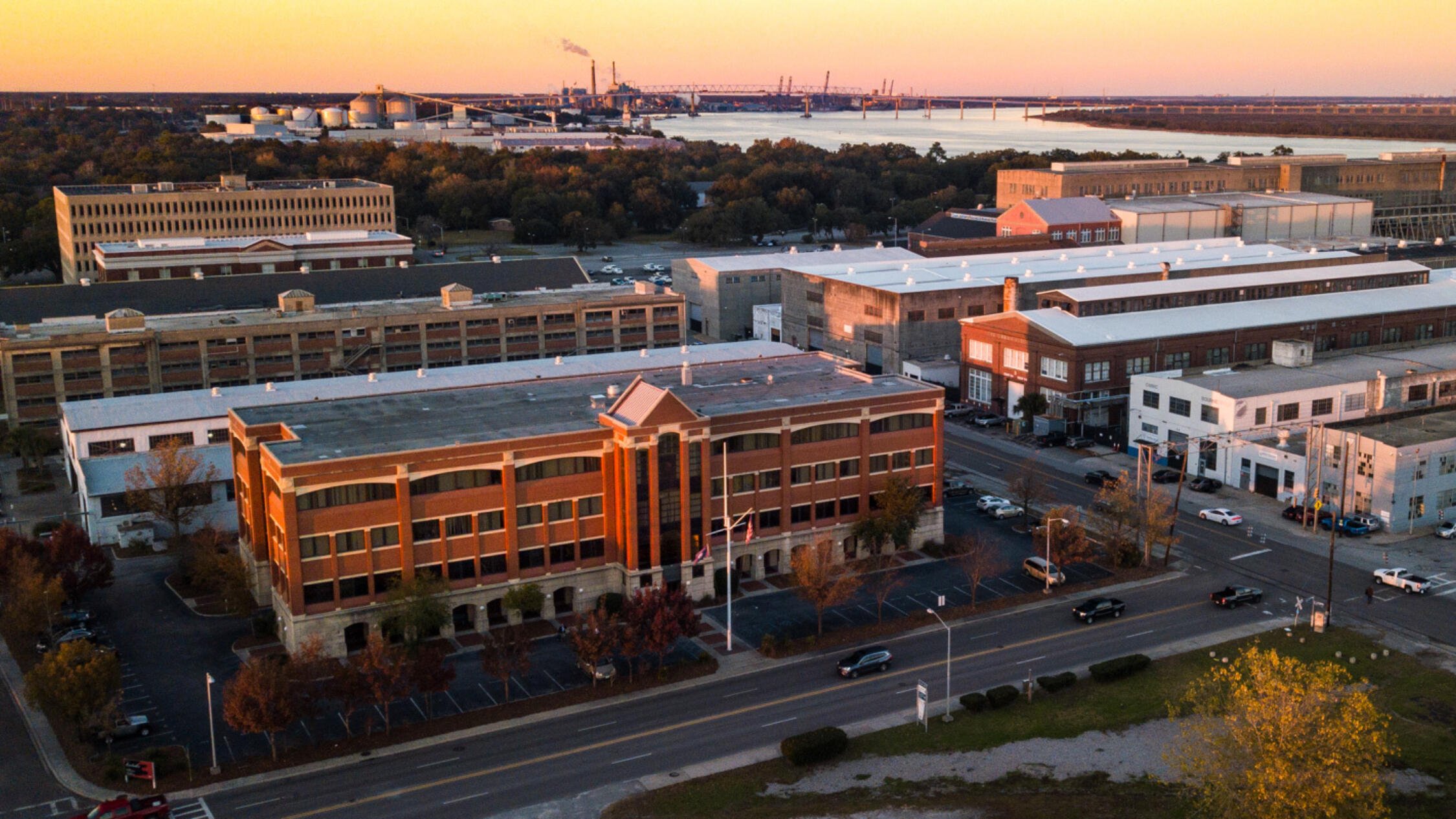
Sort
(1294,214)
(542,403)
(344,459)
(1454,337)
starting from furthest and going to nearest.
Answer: (1294,214)
(1454,337)
(542,403)
(344,459)

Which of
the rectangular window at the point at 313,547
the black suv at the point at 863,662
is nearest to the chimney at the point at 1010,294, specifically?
the black suv at the point at 863,662

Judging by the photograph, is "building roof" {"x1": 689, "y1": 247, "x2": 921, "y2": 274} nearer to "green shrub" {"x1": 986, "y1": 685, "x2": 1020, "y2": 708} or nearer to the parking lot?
the parking lot

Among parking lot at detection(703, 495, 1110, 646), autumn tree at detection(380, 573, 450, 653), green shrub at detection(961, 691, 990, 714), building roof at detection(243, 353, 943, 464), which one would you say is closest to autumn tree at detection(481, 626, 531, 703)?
autumn tree at detection(380, 573, 450, 653)

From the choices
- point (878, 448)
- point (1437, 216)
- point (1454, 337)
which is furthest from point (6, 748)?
point (1437, 216)

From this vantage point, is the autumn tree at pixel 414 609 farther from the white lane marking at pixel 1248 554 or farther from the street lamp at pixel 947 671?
the white lane marking at pixel 1248 554

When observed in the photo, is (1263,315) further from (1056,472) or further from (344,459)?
(344,459)

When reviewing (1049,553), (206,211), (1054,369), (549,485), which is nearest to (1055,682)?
(1049,553)
